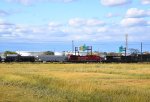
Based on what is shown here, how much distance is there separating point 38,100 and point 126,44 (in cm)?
11712

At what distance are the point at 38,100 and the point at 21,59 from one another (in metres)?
74.2

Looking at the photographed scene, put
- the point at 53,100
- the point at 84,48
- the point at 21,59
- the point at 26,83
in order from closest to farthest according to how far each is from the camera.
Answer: the point at 53,100 < the point at 26,83 < the point at 21,59 < the point at 84,48

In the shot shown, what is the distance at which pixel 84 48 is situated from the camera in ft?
438

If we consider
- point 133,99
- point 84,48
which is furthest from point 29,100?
point 84,48

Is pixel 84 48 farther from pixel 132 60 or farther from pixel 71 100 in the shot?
pixel 71 100

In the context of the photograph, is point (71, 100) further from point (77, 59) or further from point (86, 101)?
point (77, 59)

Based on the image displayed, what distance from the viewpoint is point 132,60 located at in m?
92.2

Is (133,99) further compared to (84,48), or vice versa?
(84,48)

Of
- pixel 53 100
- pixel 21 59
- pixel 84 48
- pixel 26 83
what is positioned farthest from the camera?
pixel 84 48

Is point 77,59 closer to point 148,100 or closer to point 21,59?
point 21,59

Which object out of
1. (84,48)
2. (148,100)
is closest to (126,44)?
(84,48)

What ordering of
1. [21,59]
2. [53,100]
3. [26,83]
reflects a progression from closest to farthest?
[53,100] → [26,83] → [21,59]

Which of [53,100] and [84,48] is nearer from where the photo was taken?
[53,100]

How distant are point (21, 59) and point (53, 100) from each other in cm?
7466
